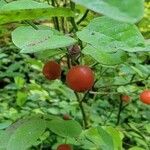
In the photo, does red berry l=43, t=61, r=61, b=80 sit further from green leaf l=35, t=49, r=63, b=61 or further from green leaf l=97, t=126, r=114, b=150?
green leaf l=97, t=126, r=114, b=150

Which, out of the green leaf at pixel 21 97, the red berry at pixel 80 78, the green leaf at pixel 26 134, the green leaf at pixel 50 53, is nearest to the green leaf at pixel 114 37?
the red berry at pixel 80 78

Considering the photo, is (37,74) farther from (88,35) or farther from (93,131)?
(88,35)

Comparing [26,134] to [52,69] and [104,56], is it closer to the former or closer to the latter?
[52,69]

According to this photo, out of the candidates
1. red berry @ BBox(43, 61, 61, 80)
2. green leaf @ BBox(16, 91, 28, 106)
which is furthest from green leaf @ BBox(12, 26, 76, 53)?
green leaf @ BBox(16, 91, 28, 106)

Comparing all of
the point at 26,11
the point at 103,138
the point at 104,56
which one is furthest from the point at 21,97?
the point at 26,11

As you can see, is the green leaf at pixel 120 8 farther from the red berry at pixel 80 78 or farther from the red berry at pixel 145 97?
the red berry at pixel 145 97

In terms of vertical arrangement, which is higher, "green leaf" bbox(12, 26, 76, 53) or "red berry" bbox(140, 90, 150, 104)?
"green leaf" bbox(12, 26, 76, 53)
